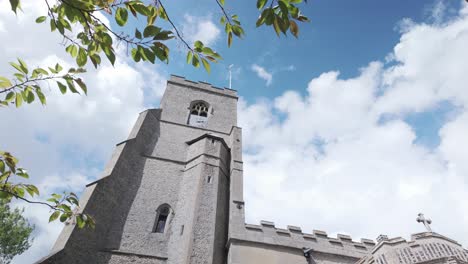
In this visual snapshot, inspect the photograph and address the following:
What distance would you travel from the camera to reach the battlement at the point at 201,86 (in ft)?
62.3

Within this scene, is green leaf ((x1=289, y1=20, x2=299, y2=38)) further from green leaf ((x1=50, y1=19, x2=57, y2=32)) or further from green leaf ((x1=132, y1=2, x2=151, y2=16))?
green leaf ((x1=50, y1=19, x2=57, y2=32))

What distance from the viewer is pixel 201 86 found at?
1952 centimetres

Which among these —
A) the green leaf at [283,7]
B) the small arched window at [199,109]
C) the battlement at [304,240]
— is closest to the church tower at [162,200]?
the battlement at [304,240]

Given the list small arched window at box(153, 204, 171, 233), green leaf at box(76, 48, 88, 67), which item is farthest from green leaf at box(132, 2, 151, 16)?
small arched window at box(153, 204, 171, 233)

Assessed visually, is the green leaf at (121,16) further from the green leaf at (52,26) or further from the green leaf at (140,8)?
the green leaf at (52,26)

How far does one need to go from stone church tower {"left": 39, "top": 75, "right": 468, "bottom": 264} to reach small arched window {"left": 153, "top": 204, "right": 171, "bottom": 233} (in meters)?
0.04

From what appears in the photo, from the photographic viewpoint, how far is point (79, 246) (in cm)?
846

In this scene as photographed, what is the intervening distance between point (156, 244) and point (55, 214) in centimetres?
824

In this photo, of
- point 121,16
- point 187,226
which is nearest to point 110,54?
point 121,16

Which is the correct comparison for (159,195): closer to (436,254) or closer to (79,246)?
(79,246)

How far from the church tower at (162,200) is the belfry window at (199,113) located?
1.20 meters

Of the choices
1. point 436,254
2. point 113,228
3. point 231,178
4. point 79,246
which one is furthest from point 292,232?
point 79,246

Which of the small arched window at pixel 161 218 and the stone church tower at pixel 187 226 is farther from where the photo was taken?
the small arched window at pixel 161 218

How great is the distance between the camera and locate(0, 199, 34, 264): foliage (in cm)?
1425
